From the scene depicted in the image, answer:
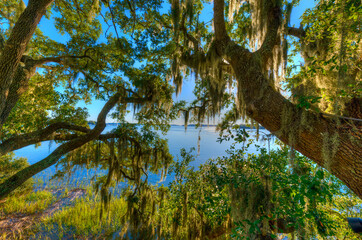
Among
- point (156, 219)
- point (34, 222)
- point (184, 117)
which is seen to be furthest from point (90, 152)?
point (34, 222)

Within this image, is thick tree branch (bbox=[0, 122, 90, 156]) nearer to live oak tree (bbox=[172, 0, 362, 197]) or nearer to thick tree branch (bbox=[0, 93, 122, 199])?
thick tree branch (bbox=[0, 93, 122, 199])

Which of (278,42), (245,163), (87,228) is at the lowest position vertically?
(87,228)

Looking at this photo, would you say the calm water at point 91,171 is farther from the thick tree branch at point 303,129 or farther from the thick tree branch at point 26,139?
the thick tree branch at point 303,129

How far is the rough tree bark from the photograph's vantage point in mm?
1657

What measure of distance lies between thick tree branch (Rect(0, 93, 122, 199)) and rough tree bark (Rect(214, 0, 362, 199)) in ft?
12.1

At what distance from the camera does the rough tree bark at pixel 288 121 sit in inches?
65.2

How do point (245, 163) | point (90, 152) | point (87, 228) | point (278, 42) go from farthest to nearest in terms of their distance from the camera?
point (87, 228), point (90, 152), point (245, 163), point (278, 42)

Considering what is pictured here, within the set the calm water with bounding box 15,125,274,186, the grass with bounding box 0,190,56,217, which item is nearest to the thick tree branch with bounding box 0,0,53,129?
the calm water with bounding box 15,125,274,186

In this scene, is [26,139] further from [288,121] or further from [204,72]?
[288,121]

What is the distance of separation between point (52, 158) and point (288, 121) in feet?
17.1

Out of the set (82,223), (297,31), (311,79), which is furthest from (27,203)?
(297,31)

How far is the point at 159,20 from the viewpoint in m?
4.36

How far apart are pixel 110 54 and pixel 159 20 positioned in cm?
201

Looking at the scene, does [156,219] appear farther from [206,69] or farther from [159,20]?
[159,20]
